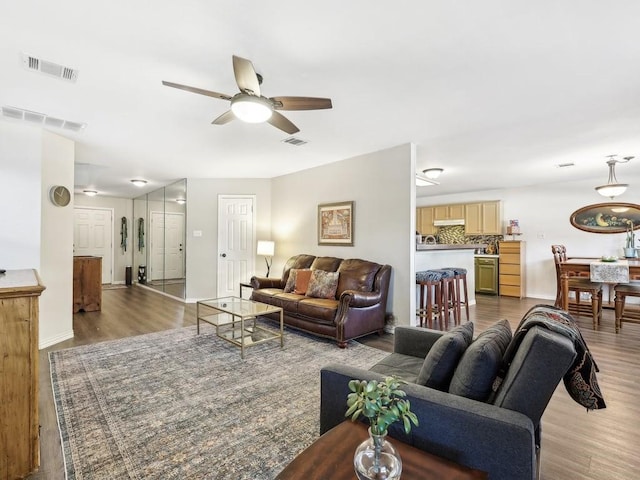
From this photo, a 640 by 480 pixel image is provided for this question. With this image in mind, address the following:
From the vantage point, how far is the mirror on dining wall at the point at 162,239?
665 centimetres

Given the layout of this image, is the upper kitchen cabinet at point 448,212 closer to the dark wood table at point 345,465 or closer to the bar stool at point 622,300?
the bar stool at point 622,300

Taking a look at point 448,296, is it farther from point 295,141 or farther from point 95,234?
point 95,234

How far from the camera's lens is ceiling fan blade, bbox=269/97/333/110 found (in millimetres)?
2254

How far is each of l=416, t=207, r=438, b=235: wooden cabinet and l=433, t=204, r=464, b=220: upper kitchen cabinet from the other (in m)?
0.15

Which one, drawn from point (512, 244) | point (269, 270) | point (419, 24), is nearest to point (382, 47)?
point (419, 24)

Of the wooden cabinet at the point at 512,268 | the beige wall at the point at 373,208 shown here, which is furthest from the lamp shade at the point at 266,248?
the wooden cabinet at the point at 512,268

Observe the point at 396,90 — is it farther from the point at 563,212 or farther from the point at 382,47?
the point at 563,212

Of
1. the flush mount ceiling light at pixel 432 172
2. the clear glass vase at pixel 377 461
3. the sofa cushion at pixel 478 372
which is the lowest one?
the clear glass vase at pixel 377 461

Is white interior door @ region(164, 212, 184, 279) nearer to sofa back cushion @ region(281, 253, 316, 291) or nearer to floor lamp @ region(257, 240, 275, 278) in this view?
floor lamp @ region(257, 240, 275, 278)

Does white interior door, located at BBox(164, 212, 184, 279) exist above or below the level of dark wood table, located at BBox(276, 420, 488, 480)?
above

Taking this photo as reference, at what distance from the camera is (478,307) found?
5922 mm

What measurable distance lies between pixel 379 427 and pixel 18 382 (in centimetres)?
186

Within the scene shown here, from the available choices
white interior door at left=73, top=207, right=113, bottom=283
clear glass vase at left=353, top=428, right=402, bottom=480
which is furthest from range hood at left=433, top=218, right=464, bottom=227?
white interior door at left=73, top=207, right=113, bottom=283

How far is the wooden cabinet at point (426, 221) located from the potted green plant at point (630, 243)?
12.2ft
